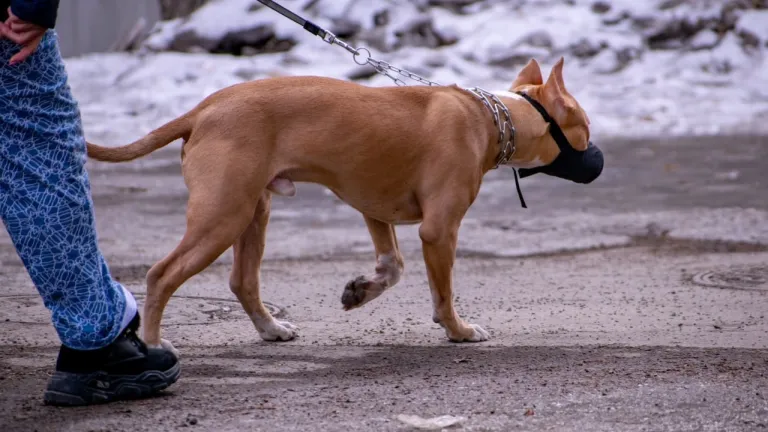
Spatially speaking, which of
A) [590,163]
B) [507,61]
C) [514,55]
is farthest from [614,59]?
[590,163]

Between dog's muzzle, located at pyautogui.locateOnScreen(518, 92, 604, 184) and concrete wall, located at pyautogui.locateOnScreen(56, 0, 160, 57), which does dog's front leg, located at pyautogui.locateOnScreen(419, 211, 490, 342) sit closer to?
dog's muzzle, located at pyautogui.locateOnScreen(518, 92, 604, 184)

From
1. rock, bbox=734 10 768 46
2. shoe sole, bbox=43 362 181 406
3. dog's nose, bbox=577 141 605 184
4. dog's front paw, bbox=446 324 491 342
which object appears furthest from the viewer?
rock, bbox=734 10 768 46

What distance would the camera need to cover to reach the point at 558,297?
5.73 m

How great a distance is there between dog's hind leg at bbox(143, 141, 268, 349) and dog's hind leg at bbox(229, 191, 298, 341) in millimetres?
598

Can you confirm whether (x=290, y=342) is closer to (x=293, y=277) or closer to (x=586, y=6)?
(x=293, y=277)

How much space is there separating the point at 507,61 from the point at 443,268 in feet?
43.3

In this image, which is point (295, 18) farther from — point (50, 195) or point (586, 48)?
point (586, 48)

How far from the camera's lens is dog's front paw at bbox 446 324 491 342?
465 cm

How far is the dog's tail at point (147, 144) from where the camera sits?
4.23 metres

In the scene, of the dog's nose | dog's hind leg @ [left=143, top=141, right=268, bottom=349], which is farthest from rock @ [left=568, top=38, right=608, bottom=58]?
dog's hind leg @ [left=143, top=141, right=268, bottom=349]

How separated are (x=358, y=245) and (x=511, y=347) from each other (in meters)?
2.90

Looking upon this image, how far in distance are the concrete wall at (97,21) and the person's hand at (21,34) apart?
16.5 meters

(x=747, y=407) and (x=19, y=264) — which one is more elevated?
(x=747, y=407)

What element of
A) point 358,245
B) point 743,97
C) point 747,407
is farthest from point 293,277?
point 743,97
